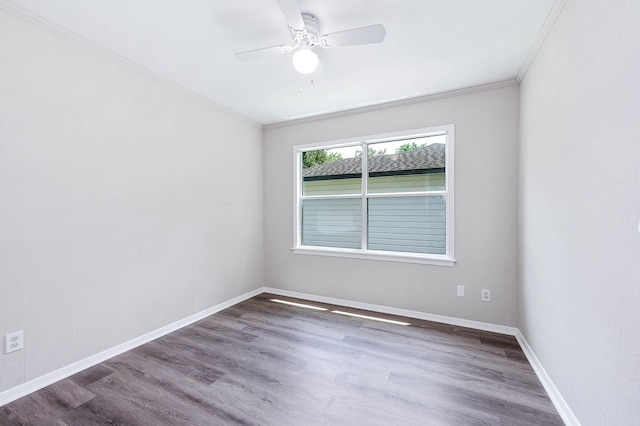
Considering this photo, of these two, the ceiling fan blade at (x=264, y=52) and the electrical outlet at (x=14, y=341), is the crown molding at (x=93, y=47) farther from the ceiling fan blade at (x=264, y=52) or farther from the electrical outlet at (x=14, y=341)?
the electrical outlet at (x=14, y=341)

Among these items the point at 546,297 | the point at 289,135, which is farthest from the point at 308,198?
the point at 546,297

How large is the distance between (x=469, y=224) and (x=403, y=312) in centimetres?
128

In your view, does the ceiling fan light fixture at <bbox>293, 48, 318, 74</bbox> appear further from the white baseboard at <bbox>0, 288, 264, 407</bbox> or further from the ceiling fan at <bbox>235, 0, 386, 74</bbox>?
the white baseboard at <bbox>0, 288, 264, 407</bbox>

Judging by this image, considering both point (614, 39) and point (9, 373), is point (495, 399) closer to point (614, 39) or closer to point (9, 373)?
point (614, 39)

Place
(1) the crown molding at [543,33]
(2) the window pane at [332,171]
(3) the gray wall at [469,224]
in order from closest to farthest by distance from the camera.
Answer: (1) the crown molding at [543,33]
(3) the gray wall at [469,224]
(2) the window pane at [332,171]

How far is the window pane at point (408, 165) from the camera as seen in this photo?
311 centimetres

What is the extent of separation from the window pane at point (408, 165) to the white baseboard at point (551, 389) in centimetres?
173

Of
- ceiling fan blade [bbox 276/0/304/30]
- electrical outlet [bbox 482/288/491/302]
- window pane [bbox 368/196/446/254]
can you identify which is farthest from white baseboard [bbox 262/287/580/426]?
ceiling fan blade [bbox 276/0/304/30]

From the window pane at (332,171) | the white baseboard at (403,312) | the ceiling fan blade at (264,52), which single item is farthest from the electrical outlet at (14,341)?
the window pane at (332,171)

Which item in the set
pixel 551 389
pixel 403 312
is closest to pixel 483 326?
pixel 403 312

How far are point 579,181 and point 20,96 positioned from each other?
3547 millimetres

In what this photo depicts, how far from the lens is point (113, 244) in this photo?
2.30m

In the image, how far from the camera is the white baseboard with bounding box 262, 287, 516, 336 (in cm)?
276

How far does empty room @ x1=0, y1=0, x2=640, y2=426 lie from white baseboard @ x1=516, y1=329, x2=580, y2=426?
2 centimetres
